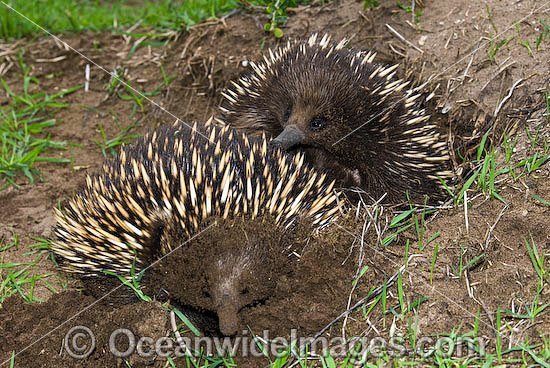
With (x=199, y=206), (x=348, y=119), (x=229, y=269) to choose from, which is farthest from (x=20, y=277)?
(x=348, y=119)

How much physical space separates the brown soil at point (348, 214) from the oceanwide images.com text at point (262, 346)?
4 cm

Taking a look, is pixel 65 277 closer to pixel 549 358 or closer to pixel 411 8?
pixel 549 358

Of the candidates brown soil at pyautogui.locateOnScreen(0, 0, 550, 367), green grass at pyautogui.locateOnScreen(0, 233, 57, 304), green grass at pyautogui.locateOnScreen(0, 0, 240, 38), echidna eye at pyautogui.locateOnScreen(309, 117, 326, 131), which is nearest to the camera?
brown soil at pyautogui.locateOnScreen(0, 0, 550, 367)

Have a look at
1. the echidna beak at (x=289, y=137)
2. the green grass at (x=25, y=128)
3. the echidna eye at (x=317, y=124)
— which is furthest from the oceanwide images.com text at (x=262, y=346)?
the green grass at (x=25, y=128)

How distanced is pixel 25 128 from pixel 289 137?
2448mm

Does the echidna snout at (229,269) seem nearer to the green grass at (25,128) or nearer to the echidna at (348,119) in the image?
the echidna at (348,119)

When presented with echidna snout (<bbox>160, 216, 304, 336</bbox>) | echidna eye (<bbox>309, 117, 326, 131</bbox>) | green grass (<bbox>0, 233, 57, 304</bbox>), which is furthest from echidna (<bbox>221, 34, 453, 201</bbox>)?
green grass (<bbox>0, 233, 57, 304</bbox>)

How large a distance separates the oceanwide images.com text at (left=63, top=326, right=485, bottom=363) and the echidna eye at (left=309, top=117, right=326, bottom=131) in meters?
1.15

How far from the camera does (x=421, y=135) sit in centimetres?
350

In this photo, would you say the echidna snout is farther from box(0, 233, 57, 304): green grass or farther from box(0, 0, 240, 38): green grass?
box(0, 0, 240, 38): green grass

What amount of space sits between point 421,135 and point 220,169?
133cm

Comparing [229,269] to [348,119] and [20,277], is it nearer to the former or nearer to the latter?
[348,119]

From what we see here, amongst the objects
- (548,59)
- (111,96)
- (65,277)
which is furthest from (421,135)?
(111,96)

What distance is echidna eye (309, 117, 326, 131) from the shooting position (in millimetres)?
3314
